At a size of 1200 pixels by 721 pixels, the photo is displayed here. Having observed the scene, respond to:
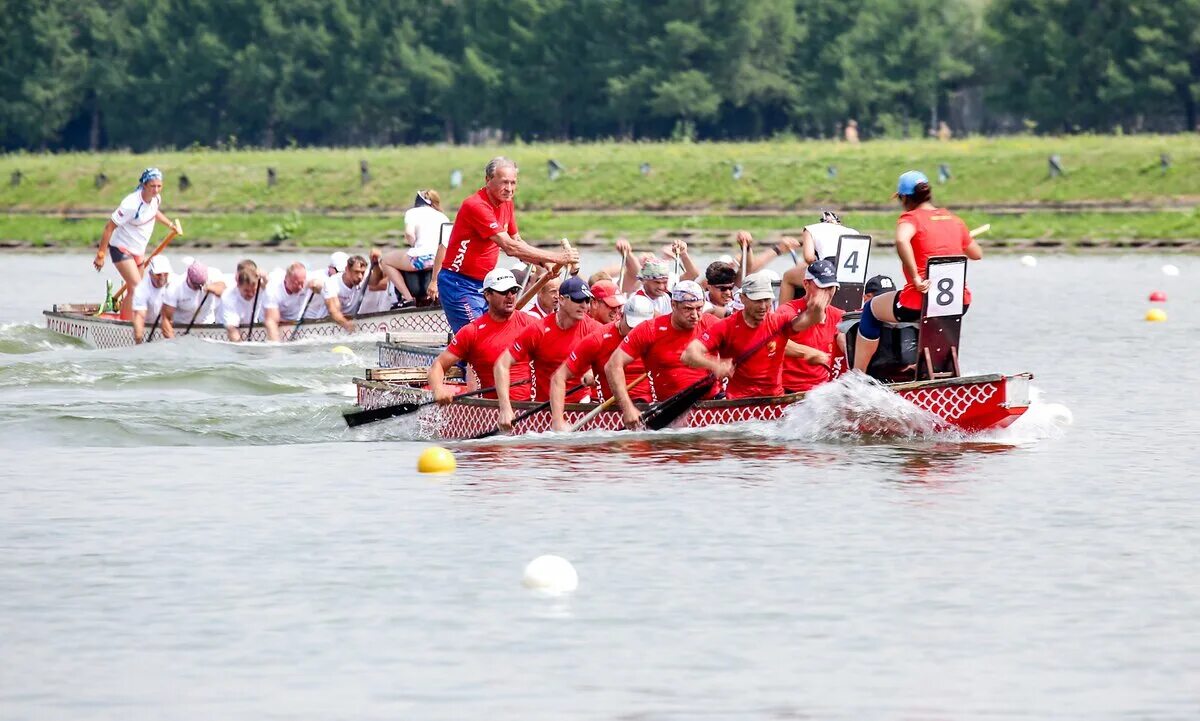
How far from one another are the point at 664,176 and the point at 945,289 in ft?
140

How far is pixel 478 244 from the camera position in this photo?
57.9ft

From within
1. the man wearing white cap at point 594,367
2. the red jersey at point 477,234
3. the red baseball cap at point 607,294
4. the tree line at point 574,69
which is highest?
the tree line at point 574,69

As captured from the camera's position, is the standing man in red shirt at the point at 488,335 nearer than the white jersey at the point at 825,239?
Yes

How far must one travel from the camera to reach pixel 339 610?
35.3 feet

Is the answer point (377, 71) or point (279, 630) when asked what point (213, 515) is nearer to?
point (279, 630)

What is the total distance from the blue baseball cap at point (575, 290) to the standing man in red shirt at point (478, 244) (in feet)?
4.38

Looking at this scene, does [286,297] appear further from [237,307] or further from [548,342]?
[548,342]

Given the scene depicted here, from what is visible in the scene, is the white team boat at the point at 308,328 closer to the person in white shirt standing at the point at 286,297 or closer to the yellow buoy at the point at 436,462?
the person in white shirt standing at the point at 286,297

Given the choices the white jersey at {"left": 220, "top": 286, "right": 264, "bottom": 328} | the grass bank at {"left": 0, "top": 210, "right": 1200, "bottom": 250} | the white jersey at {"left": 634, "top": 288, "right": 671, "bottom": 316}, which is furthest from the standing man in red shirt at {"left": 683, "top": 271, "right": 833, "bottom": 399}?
the grass bank at {"left": 0, "top": 210, "right": 1200, "bottom": 250}

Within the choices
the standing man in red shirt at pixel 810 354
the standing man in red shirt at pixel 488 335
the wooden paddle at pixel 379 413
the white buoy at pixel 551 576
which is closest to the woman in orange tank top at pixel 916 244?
the standing man in red shirt at pixel 810 354

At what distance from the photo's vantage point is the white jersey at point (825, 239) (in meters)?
18.2

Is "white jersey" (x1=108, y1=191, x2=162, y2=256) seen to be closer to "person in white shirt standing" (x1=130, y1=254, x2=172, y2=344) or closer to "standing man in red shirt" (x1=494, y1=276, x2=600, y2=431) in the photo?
"person in white shirt standing" (x1=130, y1=254, x2=172, y2=344)

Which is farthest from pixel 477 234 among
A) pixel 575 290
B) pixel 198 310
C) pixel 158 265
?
pixel 158 265

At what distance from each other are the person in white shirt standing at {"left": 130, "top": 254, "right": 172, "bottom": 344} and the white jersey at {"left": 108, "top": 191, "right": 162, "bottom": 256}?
12.3 inches
